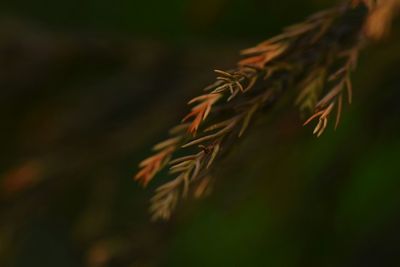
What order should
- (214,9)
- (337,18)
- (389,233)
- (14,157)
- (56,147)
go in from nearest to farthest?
(337,18) → (389,233) → (56,147) → (214,9) → (14,157)

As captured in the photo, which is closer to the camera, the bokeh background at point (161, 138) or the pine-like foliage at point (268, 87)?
the pine-like foliage at point (268, 87)

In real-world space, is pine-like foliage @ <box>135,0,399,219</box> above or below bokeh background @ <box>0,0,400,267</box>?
below

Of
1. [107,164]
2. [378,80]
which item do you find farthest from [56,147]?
[378,80]

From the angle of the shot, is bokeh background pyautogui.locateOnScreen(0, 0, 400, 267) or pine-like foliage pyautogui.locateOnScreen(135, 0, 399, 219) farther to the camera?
bokeh background pyautogui.locateOnScreen(0, 0, 400, 267)

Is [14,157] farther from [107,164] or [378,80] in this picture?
[378,80]
